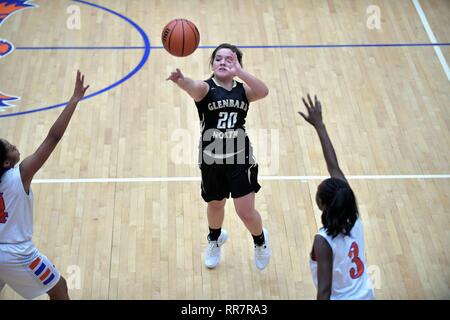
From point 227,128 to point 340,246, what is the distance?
1.73m

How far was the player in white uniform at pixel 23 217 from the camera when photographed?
15.5ft

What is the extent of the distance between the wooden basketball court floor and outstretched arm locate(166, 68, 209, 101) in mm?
1663

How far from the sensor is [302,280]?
6.24 metres

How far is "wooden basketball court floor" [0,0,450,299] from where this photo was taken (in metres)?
6.36

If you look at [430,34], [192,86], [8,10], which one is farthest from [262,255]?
[8,10]

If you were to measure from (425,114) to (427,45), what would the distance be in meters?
1.58

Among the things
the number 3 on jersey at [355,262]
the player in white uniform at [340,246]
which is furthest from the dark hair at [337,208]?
the number 3 on jersey at [355,262]

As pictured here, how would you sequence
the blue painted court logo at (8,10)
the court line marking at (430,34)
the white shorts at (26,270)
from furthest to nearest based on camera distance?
the blue painted court logo at (8,10)
the court line marking at (430,34)
the white shorts at (26,270)

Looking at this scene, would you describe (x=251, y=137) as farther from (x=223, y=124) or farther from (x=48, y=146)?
(x=48, y=146)

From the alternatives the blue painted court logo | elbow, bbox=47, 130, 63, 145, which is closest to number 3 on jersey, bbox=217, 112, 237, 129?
elbow, bbox=47, 130, 63, 145

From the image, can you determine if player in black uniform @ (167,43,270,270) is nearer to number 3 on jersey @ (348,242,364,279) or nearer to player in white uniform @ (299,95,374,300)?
player in white uniform @ (299,95,374,300)

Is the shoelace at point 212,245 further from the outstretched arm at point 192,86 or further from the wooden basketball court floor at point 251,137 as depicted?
the outstretched arm at point 192,86

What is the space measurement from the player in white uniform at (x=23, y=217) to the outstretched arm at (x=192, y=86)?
758mm
